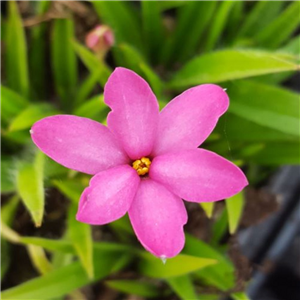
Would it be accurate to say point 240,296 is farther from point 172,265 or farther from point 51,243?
point 51,243

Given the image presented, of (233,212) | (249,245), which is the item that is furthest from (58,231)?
(249,245)

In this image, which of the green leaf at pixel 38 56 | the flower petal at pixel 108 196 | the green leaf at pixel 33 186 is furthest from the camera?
the green leaf at pixel 38 56

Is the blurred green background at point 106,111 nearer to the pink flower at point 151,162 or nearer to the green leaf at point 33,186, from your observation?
the green leaf at point 33,186

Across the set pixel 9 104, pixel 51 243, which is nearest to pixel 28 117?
pixel 9 104

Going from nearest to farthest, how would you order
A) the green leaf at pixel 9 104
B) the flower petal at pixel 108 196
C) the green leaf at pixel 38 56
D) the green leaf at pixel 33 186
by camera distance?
the flower petal at pixel 108 196 < the green leaf at pixel 33 186 < the green leaf at pixel 9 104 < the green leaf at pixel 38 56

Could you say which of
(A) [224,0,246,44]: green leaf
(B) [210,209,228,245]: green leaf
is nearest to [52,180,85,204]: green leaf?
(B) [210,209,228,245]: green leaf

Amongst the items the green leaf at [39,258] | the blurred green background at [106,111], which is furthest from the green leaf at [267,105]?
the green leaf at [39,258]

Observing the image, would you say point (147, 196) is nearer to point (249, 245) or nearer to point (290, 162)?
point (290, 162)
